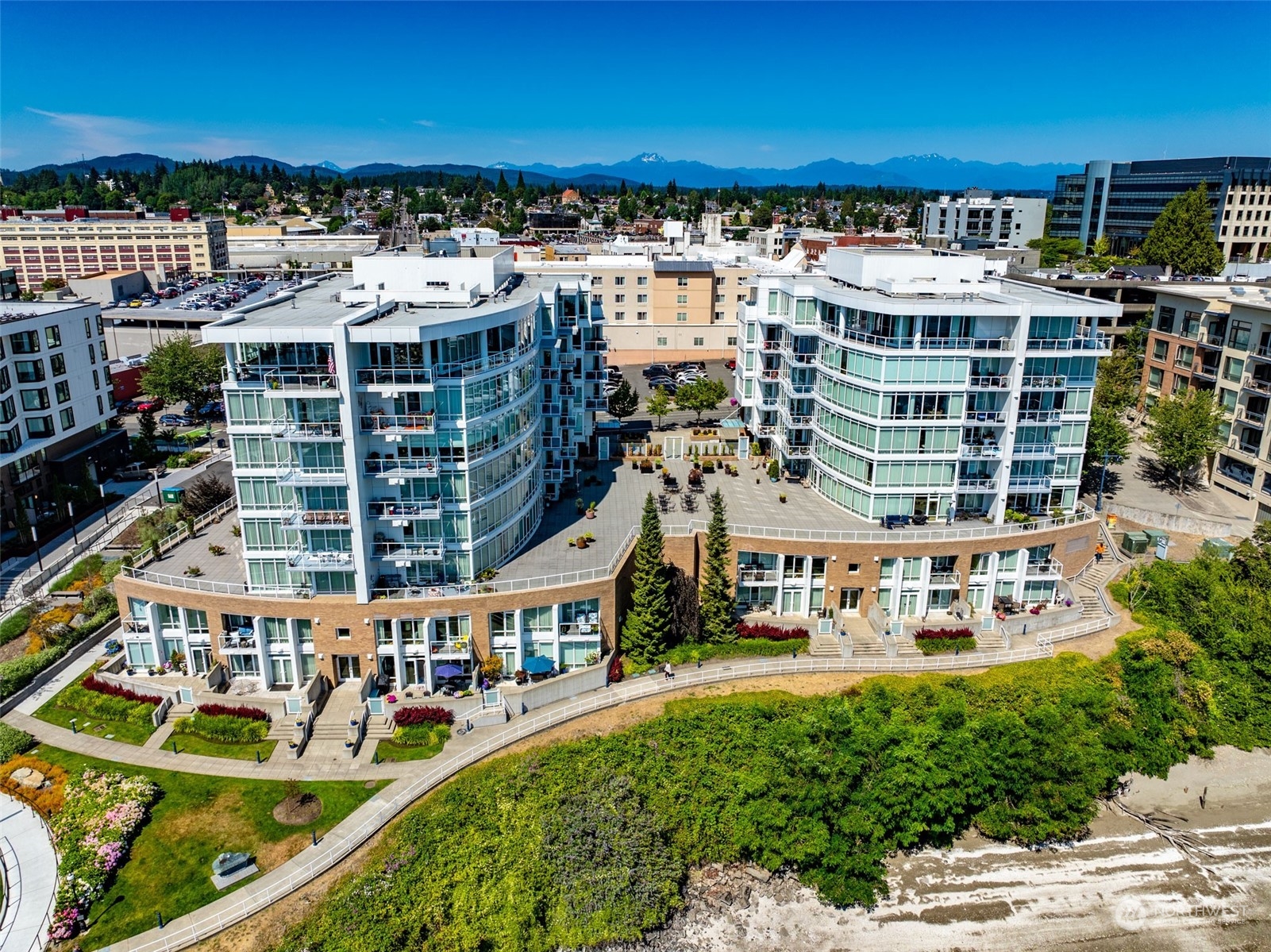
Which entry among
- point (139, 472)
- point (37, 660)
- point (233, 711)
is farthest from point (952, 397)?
point (139, 472)

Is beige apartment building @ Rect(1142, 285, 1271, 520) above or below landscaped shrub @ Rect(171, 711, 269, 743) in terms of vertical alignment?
above

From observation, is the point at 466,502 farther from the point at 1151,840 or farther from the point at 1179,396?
the point at 1179,396

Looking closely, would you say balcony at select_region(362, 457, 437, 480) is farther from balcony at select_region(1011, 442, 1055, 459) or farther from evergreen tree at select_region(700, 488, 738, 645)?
balcony at select_region(1011, 442, 1055, 459)

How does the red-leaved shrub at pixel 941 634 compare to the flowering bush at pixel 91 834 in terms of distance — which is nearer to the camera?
the flowering bush at pixel 91 834

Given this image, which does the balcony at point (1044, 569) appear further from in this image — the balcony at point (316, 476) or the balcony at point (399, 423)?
the balcony at point (316, 476)

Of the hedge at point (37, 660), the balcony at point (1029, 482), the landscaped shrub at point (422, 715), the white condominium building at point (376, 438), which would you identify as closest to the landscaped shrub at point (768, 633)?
the white condominium building at point (376, 438)

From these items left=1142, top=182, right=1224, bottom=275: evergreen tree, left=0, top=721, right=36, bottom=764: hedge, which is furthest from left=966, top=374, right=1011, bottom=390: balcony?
left=1142, top=182, right=1224, bottom=275: evergreen tree

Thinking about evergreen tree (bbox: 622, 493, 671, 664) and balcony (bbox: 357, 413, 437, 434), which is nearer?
balcony (bbox: 357, 413, 437, 434)
